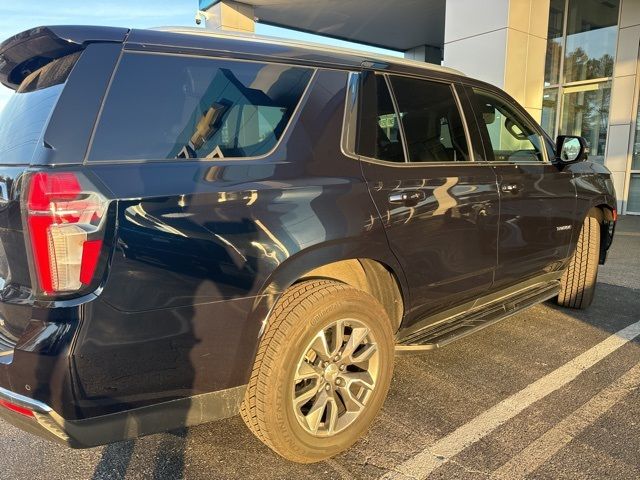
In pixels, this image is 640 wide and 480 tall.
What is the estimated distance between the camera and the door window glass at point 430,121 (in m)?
2.81

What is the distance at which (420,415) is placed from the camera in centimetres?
280

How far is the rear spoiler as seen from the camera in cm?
186

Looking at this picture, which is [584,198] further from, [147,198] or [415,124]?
[147,198]

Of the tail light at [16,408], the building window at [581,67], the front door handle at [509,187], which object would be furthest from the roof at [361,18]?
the tail light at [16,408]

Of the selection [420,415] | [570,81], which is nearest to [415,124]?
[420,415]

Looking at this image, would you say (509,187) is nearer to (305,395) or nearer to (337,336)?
(337,336)

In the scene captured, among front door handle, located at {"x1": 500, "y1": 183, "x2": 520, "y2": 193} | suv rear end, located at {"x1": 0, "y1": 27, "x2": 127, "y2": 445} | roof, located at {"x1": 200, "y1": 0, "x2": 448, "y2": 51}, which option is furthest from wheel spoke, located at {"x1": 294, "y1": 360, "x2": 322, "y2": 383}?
roof, located at {"x1": 200, "y1": 0, "x2": 448, "y2": 51}

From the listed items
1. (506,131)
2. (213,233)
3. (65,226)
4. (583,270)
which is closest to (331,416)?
(213,233)

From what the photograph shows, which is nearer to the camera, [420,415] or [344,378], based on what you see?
[344,378]

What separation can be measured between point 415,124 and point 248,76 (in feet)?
3.60

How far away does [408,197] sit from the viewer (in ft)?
8.54

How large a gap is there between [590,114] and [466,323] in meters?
10.5

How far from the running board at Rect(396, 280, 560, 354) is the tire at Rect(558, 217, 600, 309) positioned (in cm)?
67

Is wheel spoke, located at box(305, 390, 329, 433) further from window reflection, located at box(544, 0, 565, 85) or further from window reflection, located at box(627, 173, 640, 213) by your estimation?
window reflection, located at box(544, 0, 565, 85)
